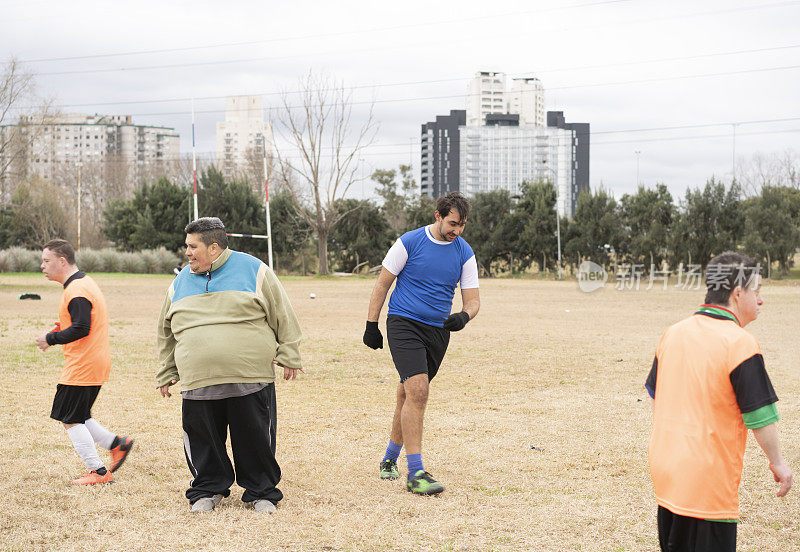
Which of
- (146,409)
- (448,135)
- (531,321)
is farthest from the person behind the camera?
(448,135)

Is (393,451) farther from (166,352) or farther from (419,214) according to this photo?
(419,214)

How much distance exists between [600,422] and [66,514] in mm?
4533

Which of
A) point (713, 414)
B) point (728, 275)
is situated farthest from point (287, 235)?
point (713, 414)

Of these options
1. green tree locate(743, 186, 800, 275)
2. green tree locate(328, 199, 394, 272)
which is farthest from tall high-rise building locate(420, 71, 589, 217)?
green tree locate(743, 186, 800, 275)

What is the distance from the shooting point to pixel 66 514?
178 inches

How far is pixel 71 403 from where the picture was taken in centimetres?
516

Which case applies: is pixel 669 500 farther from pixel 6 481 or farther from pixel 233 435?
pixel 6 481

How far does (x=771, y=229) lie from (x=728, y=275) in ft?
116

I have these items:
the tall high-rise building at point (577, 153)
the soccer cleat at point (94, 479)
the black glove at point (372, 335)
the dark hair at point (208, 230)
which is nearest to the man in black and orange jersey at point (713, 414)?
the black glove at point (372, 335)

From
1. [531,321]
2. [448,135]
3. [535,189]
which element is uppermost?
[448,135]

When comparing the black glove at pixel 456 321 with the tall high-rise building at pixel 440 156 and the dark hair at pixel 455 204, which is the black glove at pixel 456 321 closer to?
the dark hair at pixel 455 204

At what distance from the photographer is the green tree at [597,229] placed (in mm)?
38594

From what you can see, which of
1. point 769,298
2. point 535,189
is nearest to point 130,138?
point 535,189

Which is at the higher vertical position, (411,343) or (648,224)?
(648,224)
